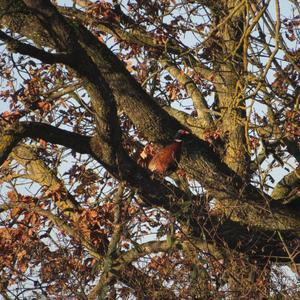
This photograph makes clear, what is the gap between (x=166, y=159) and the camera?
20.8 feet

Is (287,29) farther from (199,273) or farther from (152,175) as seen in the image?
(199,273)

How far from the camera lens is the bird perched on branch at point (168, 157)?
623 cm

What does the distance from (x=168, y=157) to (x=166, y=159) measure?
0.11m

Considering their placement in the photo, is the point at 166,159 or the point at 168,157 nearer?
the point at 168,157

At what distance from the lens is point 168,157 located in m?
6.24

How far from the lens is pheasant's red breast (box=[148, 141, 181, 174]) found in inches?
245

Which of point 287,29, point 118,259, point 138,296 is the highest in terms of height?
point 287,29

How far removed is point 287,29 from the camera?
795 cm

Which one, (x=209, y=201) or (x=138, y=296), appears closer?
(x=138, y=296)

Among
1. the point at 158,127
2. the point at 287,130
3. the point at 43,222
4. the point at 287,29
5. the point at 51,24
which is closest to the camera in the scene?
the point at 51,24

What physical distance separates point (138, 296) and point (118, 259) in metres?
0.80

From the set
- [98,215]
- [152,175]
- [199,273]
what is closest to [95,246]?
[98,215]

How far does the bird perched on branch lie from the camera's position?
6.23 metres

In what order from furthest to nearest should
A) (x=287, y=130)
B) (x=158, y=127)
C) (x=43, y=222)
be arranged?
(x=43, y=222)
(x=287, y=130)
(x=158, y=127)
